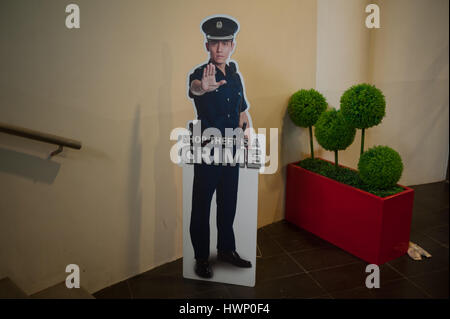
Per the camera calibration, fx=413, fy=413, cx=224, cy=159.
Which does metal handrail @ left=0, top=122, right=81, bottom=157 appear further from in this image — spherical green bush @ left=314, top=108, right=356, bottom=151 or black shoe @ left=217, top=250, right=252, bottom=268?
spherical green bush @ left=314, top=108, right=356, bottom=151

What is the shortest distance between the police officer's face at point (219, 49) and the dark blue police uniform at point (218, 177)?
66mm

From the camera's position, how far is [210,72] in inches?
108

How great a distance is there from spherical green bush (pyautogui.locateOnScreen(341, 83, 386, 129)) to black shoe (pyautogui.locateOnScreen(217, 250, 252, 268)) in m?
1.35

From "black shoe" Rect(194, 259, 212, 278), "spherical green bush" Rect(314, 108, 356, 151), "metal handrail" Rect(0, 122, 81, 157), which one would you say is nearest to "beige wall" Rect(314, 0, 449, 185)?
"spherical green bush" Rect(314, 108, 356, 151)

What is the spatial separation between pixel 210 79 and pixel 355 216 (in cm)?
162

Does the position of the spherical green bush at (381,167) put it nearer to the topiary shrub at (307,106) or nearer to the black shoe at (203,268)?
the topiary shrub at (307,106)

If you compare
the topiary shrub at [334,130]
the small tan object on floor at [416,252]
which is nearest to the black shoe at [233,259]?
the topiary shrub at [334,130]

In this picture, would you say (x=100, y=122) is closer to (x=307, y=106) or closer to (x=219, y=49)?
(x=219, y=49)

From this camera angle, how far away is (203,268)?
3008 mm

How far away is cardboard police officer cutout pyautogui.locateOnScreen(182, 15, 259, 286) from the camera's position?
2.76 m

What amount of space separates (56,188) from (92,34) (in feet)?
3.27

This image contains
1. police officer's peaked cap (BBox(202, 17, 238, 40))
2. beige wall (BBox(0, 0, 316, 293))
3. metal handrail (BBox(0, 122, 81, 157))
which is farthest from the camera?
police officer's peaked cap (BBox(202, 17, 238, 40))

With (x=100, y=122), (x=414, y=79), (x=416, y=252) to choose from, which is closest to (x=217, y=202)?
(x=100, y=122)
